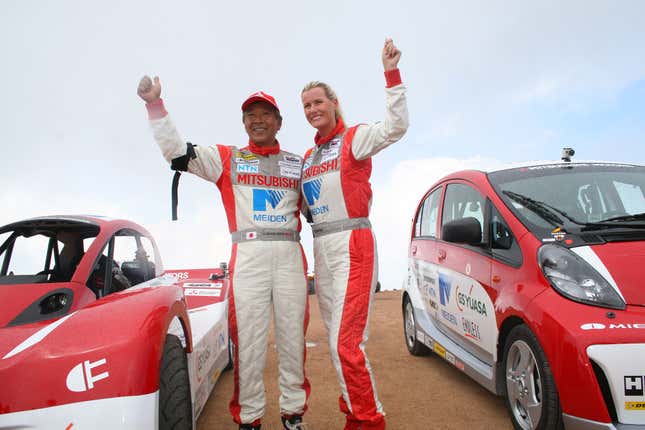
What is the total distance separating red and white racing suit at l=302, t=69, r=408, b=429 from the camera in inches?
97.1

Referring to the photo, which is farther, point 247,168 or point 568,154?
point 568,154

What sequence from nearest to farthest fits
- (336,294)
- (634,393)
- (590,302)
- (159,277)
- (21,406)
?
1. (21,406)
2. (634,393)
3. (590,302)
4. (336,294)
5. (159,277)

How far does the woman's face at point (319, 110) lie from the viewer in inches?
111

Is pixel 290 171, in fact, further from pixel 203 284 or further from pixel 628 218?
pixel 203 284

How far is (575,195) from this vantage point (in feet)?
10.2

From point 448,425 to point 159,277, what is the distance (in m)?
2.42

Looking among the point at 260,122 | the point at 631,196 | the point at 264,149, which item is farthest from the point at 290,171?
the point at 631,196

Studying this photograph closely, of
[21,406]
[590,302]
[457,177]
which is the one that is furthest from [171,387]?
[457,177]

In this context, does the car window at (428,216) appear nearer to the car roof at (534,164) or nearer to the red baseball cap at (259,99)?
the car roof at (534,164)

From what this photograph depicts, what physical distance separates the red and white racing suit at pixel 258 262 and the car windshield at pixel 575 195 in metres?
1.46

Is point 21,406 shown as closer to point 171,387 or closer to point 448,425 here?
point 171,387

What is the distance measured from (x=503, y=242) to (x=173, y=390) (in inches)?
83.5

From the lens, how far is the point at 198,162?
109 inches

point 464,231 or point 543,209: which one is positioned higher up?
point 543,209
